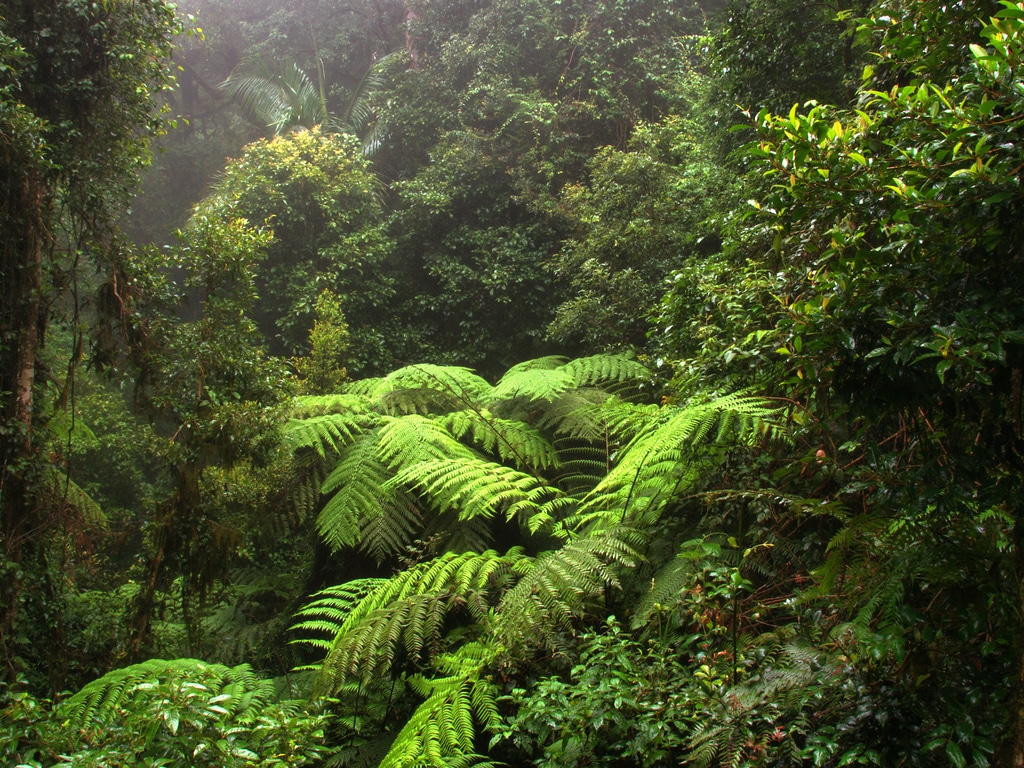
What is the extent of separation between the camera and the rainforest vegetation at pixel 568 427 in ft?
5.21

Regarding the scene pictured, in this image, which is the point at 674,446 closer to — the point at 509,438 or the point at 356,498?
the point at 509,438

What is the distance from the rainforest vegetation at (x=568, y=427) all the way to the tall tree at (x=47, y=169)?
21 millimetres

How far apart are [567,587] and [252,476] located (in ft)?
11.2

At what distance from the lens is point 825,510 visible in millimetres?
2115

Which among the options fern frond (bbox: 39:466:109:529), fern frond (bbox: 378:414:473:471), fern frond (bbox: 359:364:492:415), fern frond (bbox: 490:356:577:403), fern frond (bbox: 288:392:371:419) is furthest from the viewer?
fern frond (bbox: 359:364:492:415)

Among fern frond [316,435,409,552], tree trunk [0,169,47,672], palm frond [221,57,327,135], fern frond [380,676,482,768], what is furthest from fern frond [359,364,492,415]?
palm frond [221,57,327,135]

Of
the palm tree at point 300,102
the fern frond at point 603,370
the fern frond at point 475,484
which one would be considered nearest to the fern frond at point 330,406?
the fern frond at point 475,484

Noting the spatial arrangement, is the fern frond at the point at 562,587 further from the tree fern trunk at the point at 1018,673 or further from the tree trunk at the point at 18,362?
the tree trunk at the point at 18,362

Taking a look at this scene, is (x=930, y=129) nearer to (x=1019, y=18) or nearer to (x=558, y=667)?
(x=1019, y=18)

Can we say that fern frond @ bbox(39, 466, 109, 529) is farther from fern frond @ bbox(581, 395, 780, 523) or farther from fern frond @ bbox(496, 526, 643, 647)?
fern frond @ bbox(581, 395, 780, 523)

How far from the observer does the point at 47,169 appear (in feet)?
12.8

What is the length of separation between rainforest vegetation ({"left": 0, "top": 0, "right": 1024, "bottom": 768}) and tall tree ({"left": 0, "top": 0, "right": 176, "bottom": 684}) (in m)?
0.02

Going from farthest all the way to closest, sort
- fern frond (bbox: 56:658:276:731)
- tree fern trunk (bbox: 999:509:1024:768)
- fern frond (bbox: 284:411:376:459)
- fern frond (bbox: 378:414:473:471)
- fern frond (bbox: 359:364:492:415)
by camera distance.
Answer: fern frond (bbox: 359:364:492:415) → fern frond (bbox: 284:411:376:459) → fern frond (bbox: 378:414:473:471) → fern frond (bbox: 56:658:276:731) → tree fern trunk (bbox: 999:509:1024:768)

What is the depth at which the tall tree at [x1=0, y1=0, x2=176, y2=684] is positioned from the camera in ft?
12.1
